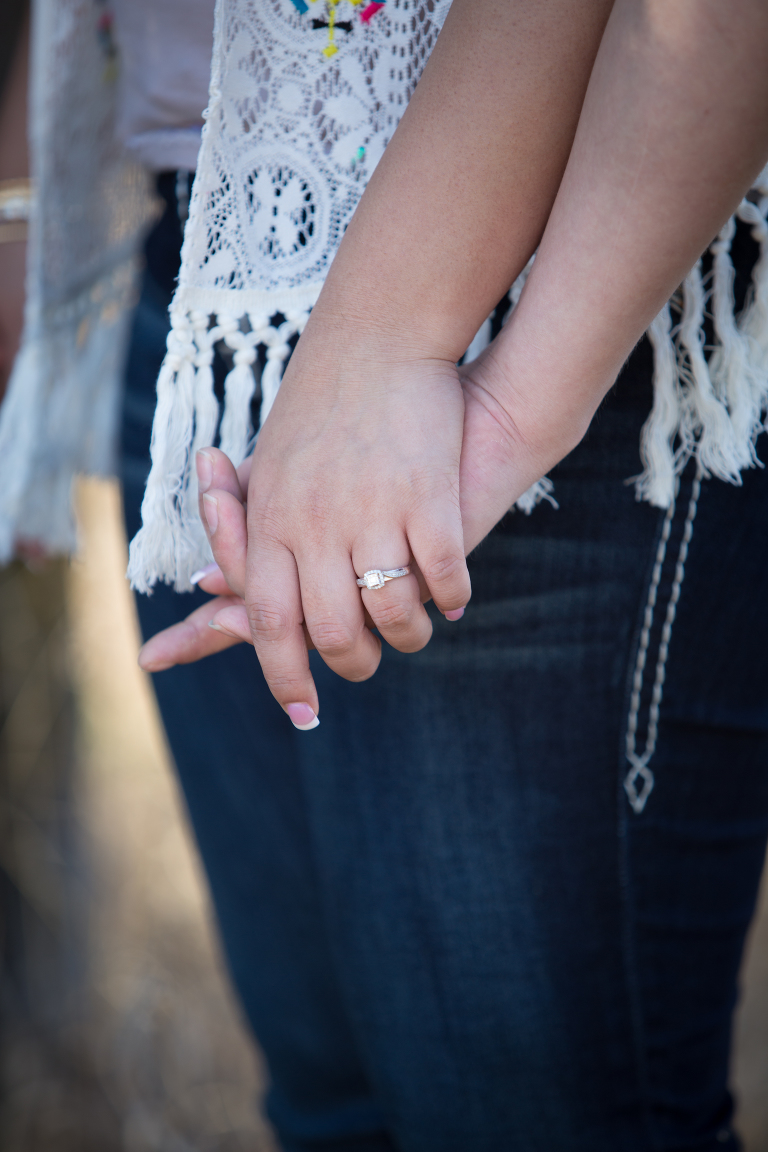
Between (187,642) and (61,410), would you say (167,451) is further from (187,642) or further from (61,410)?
(61,410)

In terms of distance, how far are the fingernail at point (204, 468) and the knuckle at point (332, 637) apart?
4.5 inches

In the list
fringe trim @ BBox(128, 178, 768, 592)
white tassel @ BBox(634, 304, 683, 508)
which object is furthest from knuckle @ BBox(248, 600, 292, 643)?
white tassel @ BBox(634, 304, 683, 508)

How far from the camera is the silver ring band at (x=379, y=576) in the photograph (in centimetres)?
40

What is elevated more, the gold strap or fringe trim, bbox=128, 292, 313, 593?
the gold strap

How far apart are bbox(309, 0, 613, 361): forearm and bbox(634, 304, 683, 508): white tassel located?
0.39 ft

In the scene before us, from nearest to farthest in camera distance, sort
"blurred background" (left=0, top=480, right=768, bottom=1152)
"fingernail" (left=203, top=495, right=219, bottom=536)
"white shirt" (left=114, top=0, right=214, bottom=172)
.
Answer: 1. "fingernail" (left=203, top=495, right=219, bottom=536)
2. "white shirt" (left=114, top=0, right=214, bottom=172)
3. "blurred background" (left=0, top=480, right=768, bottom=1152)

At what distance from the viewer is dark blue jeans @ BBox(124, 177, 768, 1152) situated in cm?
53

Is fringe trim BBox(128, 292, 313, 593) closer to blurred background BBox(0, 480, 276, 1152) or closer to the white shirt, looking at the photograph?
the white shirt

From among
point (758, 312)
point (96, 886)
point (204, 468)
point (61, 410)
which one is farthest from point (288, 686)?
point (96, 886)

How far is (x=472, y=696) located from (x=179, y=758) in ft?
1.23

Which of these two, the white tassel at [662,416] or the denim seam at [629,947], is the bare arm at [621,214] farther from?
the denim seam at [629,947]

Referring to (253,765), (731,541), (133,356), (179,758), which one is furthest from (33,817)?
(731,541)

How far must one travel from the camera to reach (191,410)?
1.62 feet

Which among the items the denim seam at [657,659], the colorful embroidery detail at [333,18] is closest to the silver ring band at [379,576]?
the denim seam at [657,659]
